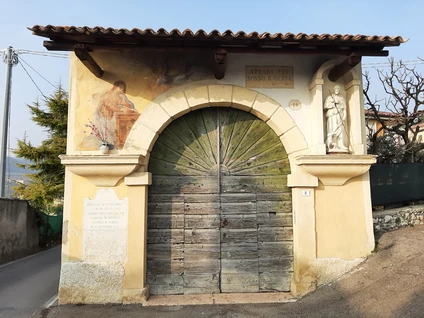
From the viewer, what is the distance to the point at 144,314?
14.4 feet

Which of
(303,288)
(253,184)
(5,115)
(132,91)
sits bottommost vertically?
(303,288)

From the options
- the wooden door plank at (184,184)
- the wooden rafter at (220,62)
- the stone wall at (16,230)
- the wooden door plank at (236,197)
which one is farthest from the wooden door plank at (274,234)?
the stone wall at (16,230)

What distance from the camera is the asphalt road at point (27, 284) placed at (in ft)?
16.1

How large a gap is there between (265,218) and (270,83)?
2330 mm

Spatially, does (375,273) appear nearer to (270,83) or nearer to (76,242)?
(270,83)

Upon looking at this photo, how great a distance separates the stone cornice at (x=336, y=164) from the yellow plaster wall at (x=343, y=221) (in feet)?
0.80

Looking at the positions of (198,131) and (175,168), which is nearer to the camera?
(175,168)

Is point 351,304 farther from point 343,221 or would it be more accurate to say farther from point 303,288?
point 343,221

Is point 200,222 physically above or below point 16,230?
above

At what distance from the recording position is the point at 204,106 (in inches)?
206

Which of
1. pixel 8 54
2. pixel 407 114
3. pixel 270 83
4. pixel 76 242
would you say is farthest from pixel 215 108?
pixel 8 54

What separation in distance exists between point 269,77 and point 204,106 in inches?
48.9

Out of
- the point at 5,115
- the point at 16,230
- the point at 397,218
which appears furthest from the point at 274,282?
the point at 5,115

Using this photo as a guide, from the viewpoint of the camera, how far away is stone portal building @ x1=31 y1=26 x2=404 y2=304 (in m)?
4.84
